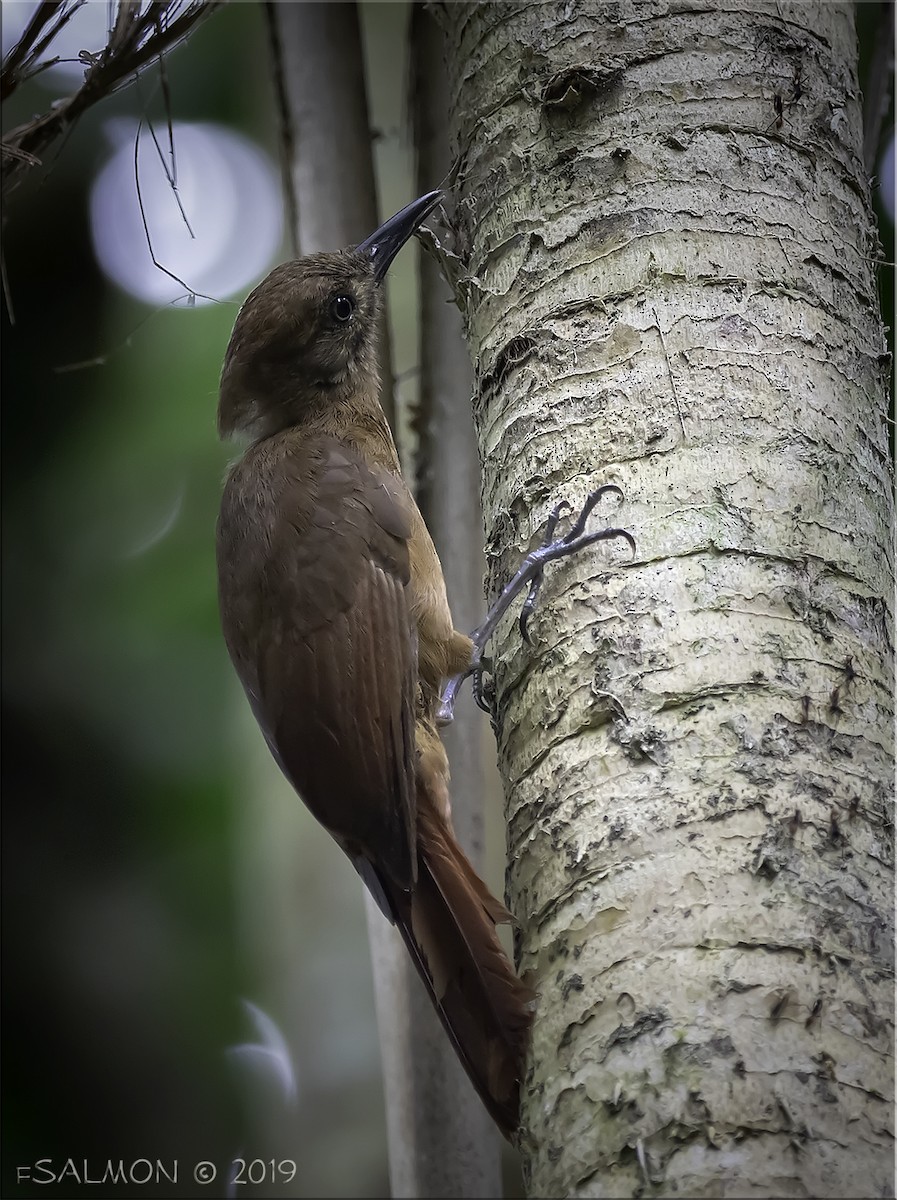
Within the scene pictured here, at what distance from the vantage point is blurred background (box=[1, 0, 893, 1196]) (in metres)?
3.55

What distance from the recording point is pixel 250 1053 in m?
3.76

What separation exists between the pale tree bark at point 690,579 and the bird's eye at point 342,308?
737 mm

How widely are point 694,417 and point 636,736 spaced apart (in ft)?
1.78

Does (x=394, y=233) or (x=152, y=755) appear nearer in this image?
(x=394, y=233)

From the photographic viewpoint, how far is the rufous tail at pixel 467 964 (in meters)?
1.83

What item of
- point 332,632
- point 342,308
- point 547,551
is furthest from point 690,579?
point 342,308

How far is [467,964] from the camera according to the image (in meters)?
2.00

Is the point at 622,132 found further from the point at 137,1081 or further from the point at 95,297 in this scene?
the point at 137,1081

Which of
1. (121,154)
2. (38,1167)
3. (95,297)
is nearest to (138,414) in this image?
(95,297)

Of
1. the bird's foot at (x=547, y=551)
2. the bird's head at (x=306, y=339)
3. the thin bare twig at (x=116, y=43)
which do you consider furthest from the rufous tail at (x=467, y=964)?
the thin bare twig at (x=116, y=43)

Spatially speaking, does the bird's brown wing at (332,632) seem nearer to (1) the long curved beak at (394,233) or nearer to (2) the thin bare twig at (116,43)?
(1) the long curved beak at (394,233)

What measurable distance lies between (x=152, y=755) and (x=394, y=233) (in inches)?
76.1

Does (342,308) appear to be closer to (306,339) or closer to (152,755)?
(306,339)

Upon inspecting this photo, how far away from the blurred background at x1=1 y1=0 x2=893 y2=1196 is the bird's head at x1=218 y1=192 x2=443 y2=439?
Result: 0.62m
